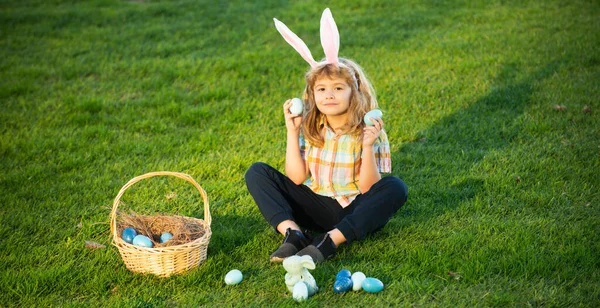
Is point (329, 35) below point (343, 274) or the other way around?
the other way around

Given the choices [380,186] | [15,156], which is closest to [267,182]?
[380,186]

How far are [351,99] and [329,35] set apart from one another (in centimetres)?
41

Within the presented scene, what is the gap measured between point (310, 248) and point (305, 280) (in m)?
0.37

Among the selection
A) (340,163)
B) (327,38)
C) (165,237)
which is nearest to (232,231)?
(165,237)

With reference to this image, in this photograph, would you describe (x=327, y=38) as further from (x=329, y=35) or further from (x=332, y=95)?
(x=332, y=95)

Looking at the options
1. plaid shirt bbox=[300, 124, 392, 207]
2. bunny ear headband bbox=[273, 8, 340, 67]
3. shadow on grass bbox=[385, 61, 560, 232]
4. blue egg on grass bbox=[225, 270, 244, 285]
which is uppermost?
bunny ear headband bbox=[273, 8, 340, 67]

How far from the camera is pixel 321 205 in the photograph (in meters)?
3.98

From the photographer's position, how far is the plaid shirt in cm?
392

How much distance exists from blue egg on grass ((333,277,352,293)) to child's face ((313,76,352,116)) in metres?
1.01

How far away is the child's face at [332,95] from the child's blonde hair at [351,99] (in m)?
0.03

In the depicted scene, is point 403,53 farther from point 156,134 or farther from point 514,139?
point 156,134

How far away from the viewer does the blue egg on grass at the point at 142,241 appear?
350 centimetres

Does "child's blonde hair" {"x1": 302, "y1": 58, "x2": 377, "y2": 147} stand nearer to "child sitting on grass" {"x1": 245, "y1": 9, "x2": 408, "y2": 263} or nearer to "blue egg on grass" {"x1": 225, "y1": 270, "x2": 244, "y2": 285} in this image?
"child sitting on grass" {"x1": 245, "y1": 9, "x2": 408, "y2": 263}

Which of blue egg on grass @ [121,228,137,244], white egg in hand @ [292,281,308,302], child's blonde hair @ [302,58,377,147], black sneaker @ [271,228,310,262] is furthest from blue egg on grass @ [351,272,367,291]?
blue egg on grass @ [121,228,137,244]
